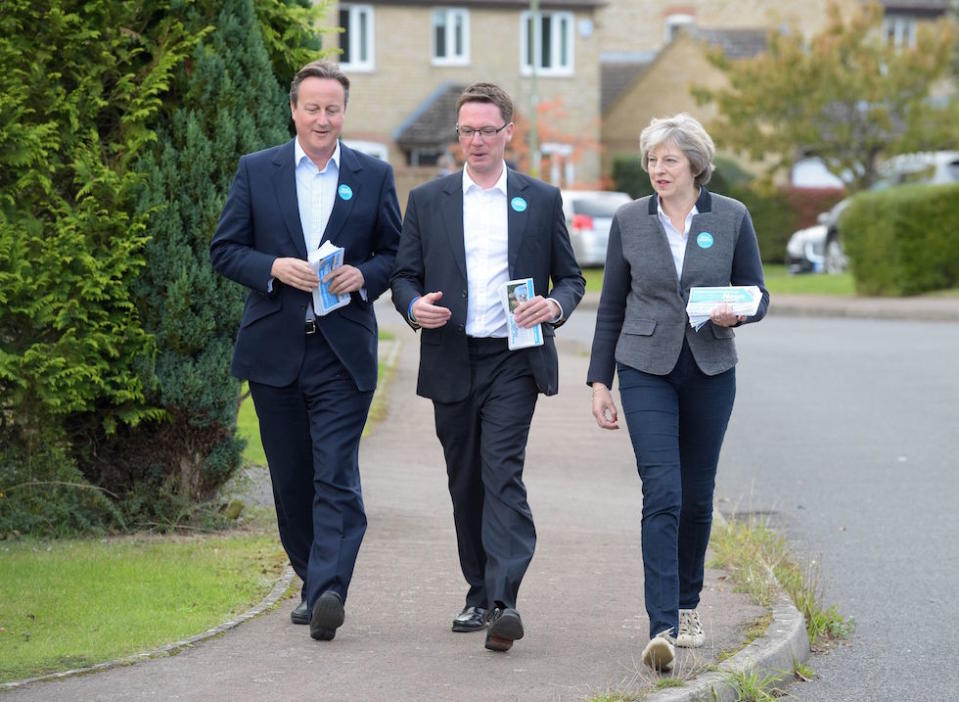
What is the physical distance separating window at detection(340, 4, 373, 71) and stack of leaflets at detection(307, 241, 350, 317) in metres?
41.6

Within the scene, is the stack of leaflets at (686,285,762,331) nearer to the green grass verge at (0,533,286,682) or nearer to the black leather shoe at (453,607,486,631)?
the black leather shoe at (453,607,486,631)

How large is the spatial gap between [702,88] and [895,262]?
16326 mm

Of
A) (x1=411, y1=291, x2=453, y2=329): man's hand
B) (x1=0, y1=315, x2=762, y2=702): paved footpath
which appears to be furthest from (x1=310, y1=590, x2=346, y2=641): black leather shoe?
(x1=411, y1=291, x2=453, y2=329): man's hand

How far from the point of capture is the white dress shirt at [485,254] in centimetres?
614

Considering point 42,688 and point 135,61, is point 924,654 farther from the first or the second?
point 135,61

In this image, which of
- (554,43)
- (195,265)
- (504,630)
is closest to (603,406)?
(504,630)

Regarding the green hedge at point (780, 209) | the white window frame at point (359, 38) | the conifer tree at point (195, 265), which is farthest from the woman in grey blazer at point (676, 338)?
the white window frame at point (359, 38)

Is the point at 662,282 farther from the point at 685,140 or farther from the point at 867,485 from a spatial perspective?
the point at 867,485

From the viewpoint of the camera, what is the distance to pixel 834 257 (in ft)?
110

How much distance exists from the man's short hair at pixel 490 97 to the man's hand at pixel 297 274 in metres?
0.78

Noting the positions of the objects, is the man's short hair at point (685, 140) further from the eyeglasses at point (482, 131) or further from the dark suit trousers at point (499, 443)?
the dark suit trousers at point (499, 443)

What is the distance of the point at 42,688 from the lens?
538cm

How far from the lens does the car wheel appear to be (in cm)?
3312

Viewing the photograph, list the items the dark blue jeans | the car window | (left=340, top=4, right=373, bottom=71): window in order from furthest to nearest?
(left=340, top=4, right=373, bottom=71): window, the car window, the dark blue jeans
